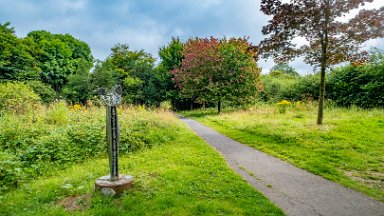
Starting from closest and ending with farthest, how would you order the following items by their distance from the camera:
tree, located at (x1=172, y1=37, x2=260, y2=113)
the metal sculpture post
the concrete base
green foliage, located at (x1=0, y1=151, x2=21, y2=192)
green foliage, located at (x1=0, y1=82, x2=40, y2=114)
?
the concrete base, the metal sculpture post, green foliage, located at (x1=0, y1=151, x2=21, y2=192), green foliage, located at (x1=0, y1=82, x2=40, y2=114), tree, located at (x1=172, y1=37, x2=260, y2=113)

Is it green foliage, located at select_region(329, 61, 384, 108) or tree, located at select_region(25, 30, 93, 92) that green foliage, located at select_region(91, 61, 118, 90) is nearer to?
tree, located at select_region(25, 30, 93, 92)

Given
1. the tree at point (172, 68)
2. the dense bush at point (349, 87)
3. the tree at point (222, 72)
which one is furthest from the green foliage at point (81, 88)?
the dense bush at point (349, 87)

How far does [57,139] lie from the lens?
8.19 meters

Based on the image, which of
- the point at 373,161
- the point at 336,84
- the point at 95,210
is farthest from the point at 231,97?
the point at 95,210

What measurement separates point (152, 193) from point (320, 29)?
26.9 feet

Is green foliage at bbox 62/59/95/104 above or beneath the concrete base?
above

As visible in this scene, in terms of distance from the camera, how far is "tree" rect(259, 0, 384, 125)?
31.4ft

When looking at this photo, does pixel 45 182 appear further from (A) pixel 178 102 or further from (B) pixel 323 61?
(A) pixel 178 102

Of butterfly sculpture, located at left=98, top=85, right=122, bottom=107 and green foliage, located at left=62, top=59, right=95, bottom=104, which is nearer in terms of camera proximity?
butterfly sculpture, located at left=98, top=85, right=122, bottom=107

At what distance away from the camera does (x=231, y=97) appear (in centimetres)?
2012

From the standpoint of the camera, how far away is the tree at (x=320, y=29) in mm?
9562

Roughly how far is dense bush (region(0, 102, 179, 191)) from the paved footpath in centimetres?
308

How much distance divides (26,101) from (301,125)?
1230cm

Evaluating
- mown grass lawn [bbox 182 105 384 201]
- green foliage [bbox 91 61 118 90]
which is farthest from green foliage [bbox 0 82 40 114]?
green foliage [bbox 91 61 118 90]
